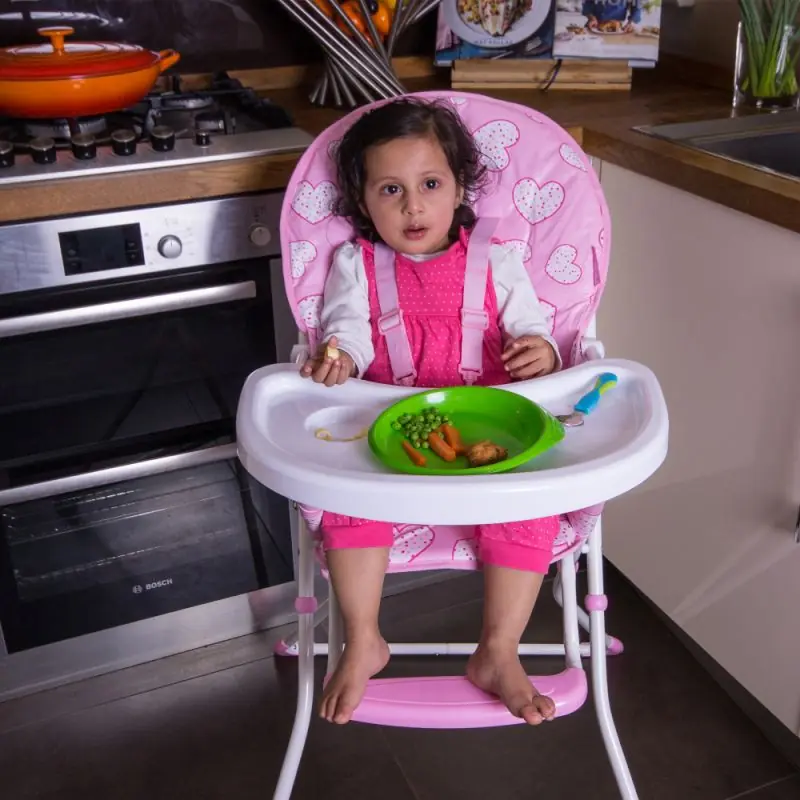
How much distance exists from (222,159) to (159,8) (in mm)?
625

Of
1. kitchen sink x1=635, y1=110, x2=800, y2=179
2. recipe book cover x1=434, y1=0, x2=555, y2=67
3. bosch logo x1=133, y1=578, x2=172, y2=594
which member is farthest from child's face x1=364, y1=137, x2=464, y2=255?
bosch logo x1=133, y1=578, x2=172, y2=594

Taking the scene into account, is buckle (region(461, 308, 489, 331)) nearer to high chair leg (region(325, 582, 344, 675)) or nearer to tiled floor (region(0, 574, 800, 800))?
high chair leg (region(325, 582, 344, 675))

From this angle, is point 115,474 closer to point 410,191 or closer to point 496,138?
point 410,191

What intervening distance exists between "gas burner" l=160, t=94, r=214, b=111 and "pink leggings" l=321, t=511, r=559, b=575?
31.8 inches

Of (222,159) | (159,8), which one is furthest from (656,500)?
(159,8)

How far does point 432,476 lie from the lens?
3.34 feet

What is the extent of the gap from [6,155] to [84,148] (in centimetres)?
11

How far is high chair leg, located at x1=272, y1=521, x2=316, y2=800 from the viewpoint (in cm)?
135

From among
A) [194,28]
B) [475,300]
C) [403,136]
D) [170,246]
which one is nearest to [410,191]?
[403,136]

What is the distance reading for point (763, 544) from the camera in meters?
1.50

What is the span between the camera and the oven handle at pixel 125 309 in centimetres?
145

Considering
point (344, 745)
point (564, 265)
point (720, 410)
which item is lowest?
point (344, 745)

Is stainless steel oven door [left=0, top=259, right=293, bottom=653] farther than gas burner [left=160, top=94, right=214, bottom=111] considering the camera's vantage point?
No

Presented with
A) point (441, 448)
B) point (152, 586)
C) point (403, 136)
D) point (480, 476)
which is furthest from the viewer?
point (152, 586)
